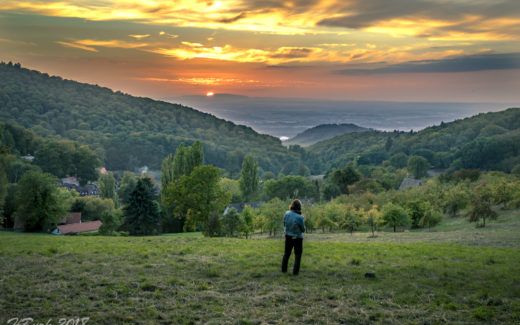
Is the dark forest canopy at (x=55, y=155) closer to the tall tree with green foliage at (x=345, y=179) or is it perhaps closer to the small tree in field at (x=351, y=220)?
the tall tree with green foliage at (x=345, y=179)

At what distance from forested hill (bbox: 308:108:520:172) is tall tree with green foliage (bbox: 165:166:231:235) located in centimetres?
10181

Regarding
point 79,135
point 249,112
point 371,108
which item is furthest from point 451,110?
point 79,135

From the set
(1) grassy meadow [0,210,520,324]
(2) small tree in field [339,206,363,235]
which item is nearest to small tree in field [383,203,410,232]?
(2) small tree in field [339,206,363,235]

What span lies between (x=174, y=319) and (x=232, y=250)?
7.44m

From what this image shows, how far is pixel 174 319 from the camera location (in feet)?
25.1

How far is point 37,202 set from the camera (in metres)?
35.4

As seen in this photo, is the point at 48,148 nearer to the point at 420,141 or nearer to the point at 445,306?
the point at 445,306

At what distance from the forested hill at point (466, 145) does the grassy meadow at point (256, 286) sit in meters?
113

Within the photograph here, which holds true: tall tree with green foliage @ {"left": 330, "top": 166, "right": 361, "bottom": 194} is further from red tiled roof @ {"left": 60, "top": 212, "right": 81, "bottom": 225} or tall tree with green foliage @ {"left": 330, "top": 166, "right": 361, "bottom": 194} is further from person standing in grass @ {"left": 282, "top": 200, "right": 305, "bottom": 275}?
person standing in grass @ {"left": 282, "top": 200, "right": 305, "bottom": 275}

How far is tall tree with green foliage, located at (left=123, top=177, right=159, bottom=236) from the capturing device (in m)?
39.5

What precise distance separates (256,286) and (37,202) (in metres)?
33.1

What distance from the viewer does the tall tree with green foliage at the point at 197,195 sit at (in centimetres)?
3369

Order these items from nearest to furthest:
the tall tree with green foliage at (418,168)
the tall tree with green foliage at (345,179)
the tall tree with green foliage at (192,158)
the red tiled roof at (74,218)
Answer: the red tiled roof at (74,218) < the tall tree with green foliage at (192,158) < the tall tree with green foliage at (345,179) < the tall tree with green foliage at (418,168)

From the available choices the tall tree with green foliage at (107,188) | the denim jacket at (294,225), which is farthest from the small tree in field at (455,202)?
the tall tree with green foliage at (107,188)
